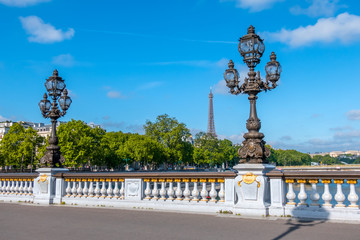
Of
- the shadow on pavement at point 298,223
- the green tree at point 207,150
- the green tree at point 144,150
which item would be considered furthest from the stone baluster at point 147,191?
the green tree at point 207,150

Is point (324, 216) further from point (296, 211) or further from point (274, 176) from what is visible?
point (274, 176)

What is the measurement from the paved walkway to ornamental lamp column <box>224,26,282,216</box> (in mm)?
808

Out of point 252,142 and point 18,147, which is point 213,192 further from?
point 18,147

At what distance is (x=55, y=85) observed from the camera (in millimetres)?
15633

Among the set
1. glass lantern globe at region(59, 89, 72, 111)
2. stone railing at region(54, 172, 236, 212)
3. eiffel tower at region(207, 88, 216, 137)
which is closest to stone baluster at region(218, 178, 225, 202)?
stone railing at region(54, 172, 236, 212)

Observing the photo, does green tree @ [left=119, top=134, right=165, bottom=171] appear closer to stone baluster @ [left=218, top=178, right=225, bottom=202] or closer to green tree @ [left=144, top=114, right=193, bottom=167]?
green tree @ [left=144, top=114, right=193, bottom=167]

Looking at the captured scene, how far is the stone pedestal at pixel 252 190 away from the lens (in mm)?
10273

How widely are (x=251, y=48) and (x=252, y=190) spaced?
455 centimetres

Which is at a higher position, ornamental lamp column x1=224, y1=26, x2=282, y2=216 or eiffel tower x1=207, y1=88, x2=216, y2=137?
eiffel tower x1=207, y1=88, x2=216, y2=137

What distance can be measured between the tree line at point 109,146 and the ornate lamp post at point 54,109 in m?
45.3

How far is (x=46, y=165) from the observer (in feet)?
51.5

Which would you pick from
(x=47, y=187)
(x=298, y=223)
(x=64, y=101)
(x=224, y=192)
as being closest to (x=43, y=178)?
(x=47, y=187)

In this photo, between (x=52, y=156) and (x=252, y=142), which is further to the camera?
(x=52, y=156)

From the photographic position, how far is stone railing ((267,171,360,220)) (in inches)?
366
